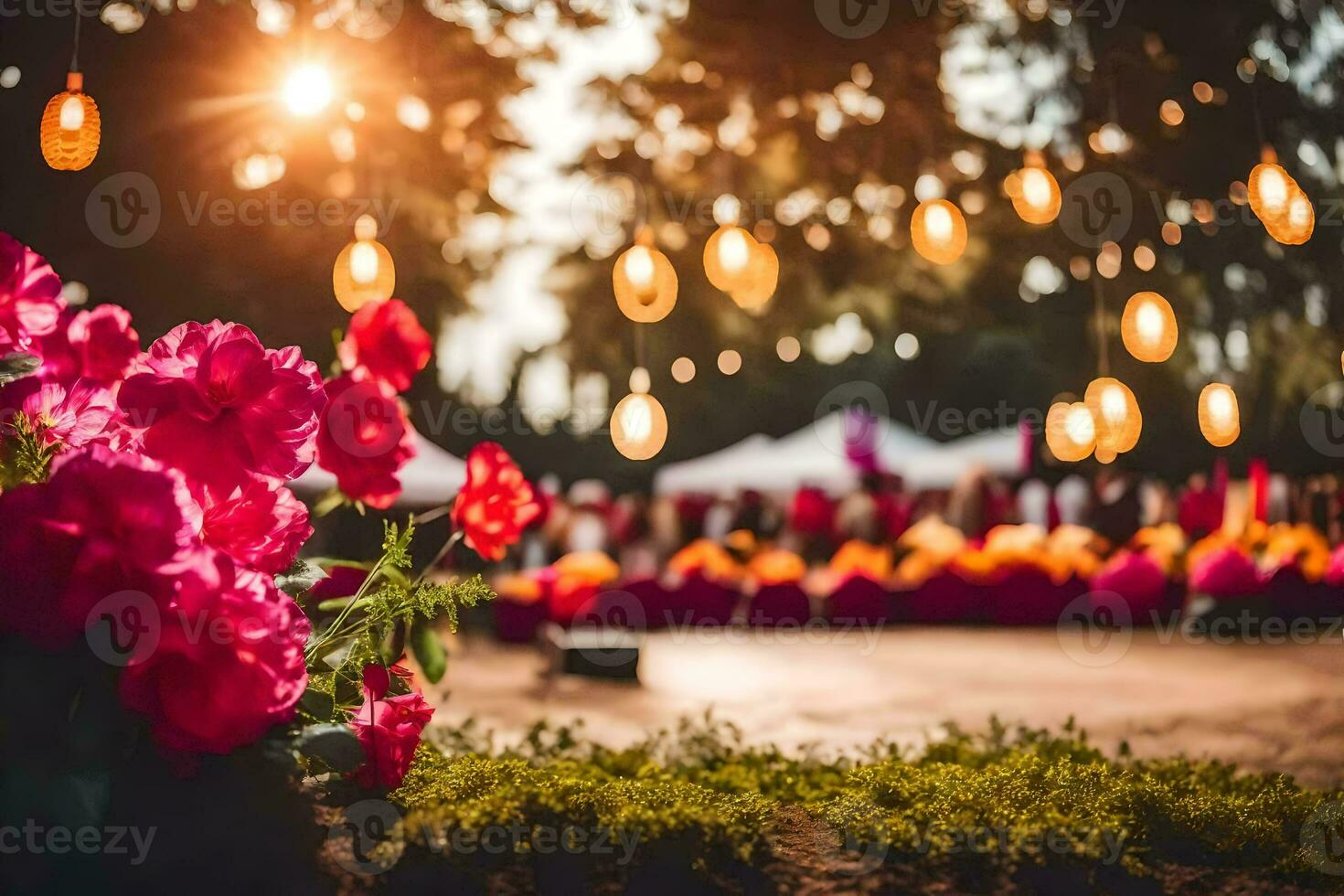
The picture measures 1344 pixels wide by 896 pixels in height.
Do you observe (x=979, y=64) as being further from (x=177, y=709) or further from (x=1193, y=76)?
(x=177, y=709)

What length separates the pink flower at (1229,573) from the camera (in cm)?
920

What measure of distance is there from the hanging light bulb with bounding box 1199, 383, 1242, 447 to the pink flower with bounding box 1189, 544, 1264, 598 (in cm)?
223

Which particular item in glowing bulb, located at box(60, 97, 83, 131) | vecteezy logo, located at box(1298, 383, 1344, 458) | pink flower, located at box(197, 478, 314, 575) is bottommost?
pink flower, located at box(197, 478, 314, 575)

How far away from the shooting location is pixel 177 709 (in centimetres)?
105

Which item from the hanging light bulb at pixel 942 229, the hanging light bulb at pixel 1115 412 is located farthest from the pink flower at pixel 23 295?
the hanging light bulb at pixel 1115 412

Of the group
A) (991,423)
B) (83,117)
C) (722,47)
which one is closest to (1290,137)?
(722,47)

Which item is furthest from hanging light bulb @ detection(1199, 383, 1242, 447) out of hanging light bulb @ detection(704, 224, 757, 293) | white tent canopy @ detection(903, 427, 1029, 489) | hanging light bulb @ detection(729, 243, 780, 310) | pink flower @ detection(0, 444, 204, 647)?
pink flower @ detection(0, 444, 204, 647)

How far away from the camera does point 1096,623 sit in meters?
9.91

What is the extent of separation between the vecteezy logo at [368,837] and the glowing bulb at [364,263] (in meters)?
2.86

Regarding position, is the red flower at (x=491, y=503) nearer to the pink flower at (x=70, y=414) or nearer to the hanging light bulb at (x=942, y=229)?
the pink flower at (x=70, y=414)

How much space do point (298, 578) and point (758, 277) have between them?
423 centimetres

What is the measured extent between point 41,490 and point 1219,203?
5.77m

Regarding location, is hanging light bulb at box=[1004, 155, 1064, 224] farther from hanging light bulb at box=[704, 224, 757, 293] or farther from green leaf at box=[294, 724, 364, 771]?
green leaf at box=[294, 724, 364, 771]

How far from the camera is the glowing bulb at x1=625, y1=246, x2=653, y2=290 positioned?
5.47 m
